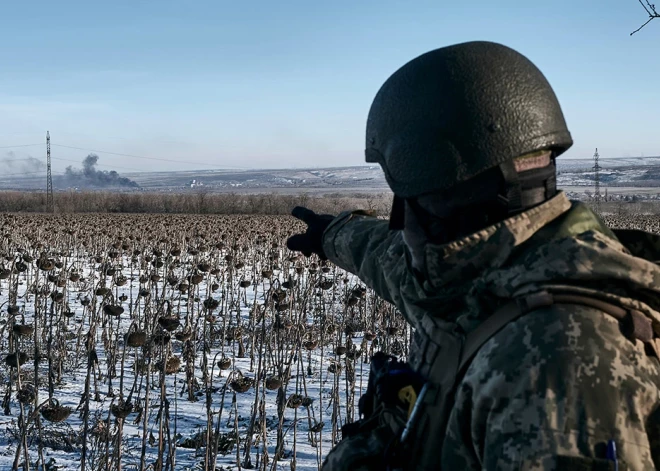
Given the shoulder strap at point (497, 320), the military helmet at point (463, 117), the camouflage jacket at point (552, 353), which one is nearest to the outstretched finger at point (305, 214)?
the military helmet at point (463, 117)

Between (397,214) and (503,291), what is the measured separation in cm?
53

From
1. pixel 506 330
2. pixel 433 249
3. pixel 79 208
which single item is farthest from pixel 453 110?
pixel 79 208

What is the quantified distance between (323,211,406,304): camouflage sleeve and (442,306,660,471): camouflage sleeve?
794 mm

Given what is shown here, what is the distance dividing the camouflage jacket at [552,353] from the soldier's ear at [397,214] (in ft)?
1.06

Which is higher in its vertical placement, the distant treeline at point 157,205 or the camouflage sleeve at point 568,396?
the camouflage sleeve at point 568,396

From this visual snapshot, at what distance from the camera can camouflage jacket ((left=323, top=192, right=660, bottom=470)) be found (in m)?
1.15

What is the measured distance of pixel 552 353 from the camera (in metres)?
1.19

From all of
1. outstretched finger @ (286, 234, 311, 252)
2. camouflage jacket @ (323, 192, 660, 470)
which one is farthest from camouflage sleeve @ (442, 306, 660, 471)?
outstretched finger @ (286, 234, 311, 252)

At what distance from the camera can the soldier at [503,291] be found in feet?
3.82

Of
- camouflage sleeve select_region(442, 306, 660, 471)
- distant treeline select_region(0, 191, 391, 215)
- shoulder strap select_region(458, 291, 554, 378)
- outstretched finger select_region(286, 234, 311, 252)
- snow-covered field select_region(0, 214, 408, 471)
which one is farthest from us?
distant treeline select_region(0, 191, 391, 215)

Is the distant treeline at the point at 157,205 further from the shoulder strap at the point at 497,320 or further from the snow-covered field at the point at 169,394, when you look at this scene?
the shoulder strap at the point at 497,320

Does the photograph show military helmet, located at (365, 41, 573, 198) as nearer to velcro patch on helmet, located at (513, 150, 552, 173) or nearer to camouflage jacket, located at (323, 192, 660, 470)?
velcro patch on helmet, located at (513, 150, 552, 173)

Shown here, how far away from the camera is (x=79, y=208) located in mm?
48656

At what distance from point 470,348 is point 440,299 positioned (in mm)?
172
